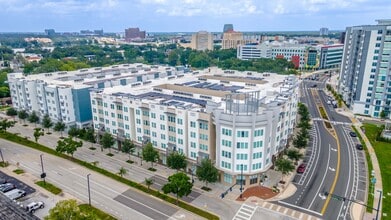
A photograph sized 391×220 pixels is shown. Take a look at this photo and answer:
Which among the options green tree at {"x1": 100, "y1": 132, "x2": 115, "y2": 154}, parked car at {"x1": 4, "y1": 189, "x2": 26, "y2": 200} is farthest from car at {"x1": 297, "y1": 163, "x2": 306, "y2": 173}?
parked car at {"x1": 4, "y1": 189, "x2": 26, "y2": 200}

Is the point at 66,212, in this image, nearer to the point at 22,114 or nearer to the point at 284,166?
the point at 284,166

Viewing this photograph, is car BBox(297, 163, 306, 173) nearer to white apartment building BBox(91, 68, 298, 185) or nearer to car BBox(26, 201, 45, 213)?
white apartment building BBox(91, 68, 298, 185)

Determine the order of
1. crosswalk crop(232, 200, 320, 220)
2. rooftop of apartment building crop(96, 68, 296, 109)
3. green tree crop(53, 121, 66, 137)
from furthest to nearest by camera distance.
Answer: green tree crop(53, 121, 66, 137), rooftop of apartment building crop(96, 68, 296, 109), crosswalk crop(232, 200, 320, 220)

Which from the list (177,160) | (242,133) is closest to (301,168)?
(242,133)

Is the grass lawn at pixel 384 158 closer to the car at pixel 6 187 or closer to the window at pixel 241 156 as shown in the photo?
the window at pixel 241 156

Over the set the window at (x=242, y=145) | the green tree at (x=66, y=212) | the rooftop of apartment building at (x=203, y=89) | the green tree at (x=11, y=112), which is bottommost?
the green tree at (x=11, y=112)

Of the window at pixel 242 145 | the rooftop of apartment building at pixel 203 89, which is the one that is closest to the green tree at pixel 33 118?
the rooftop of apartment building at pixel 203 89

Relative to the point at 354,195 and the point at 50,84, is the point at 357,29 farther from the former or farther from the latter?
the point at 50,84
